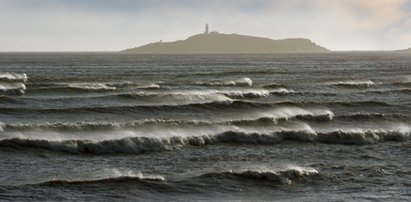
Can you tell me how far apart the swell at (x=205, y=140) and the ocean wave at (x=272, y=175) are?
581 centimetres

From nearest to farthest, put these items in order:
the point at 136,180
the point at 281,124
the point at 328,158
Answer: the point at 136,180 → the point at 328,158 → the point at 281,124

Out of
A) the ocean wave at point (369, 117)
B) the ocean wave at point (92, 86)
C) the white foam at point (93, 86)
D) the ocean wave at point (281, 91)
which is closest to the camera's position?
the ocean wave at point (369, 117)

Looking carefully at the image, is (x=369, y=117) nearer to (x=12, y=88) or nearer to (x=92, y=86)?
(x=92, y=86)

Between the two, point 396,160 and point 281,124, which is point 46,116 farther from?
point 396,160

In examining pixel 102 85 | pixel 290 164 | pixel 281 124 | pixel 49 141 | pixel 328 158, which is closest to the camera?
pixel 290 164

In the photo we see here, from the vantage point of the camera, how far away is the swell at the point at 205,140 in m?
25.4

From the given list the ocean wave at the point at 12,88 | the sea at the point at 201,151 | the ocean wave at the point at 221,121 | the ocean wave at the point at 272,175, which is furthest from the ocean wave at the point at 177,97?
the ocean wave at the point at 272,175

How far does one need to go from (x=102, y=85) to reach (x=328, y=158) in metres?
34.3

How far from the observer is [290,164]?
893 inches

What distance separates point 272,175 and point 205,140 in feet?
24.4

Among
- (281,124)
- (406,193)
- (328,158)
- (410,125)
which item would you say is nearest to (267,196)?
(406,193)

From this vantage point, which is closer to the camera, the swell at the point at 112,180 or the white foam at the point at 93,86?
the swell at the point at 112,180

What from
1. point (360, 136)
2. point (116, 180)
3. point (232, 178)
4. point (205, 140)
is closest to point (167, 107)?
point (205, 140)

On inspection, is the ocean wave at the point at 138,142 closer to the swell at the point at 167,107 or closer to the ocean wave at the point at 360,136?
the ocean wave at the point at 360,136
